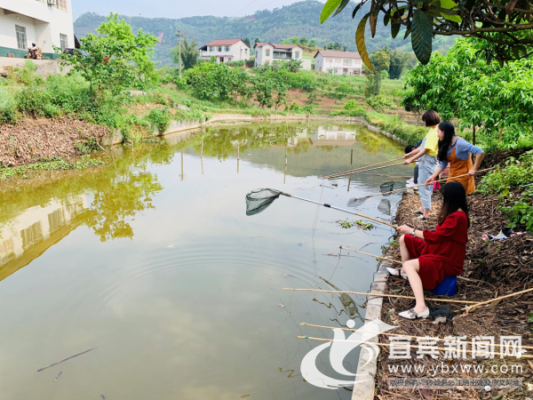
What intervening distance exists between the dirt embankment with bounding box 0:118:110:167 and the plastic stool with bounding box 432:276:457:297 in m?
10.1

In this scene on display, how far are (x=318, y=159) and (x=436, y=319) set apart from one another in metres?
10.6

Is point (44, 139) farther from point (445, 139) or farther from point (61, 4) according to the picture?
→ point (61, 4)

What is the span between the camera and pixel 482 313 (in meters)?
2.95

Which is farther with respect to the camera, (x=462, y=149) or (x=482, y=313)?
(x=462, y=149)

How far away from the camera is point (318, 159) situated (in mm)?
13242

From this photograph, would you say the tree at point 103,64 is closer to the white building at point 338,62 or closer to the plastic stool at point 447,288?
the plastic stool at point 447,288

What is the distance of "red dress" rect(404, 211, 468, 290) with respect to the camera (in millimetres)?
2984

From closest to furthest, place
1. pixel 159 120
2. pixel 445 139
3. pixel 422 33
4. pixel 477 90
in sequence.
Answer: pixel 422 33 < pixel 445 139 < pixel 477 90 < pixel 159 120

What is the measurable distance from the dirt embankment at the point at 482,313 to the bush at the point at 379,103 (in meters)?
30.8

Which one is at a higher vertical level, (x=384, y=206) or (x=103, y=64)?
(x=103, y=64)

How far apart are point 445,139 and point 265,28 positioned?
13861cm

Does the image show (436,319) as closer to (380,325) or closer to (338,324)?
(380,325)

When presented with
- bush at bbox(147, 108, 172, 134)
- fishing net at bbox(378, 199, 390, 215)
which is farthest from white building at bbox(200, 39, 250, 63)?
fishing net at bbox(378, 199, 390, 215)

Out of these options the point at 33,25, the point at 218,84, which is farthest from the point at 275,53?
the point at 33,25
